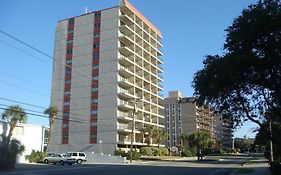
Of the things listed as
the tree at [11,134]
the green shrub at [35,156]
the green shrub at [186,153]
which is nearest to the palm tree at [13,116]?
the tree at [11,134]

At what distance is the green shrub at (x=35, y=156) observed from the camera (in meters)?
60.8

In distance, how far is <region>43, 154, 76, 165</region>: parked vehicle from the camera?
57.6m

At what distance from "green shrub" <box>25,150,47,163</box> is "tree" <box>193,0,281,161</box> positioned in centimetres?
4332

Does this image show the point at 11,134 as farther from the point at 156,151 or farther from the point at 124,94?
the point at 156,151

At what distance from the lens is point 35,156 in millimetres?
61375

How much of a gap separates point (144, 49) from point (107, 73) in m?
18.5

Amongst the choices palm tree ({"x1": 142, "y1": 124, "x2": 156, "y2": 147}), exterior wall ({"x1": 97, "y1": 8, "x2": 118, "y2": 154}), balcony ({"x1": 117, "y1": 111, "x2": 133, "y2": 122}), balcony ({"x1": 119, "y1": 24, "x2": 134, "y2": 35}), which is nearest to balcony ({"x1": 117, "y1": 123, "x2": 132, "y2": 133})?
exterior wall ({"x1": 97, "y1": 8, "x2": 118, "y2": 154})

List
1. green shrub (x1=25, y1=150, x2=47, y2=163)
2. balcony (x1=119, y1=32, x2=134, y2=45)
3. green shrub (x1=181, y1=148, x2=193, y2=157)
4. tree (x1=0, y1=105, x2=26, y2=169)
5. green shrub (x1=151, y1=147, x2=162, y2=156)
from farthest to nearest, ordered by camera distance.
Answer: green shrub (x1=181, y1=148, x2=193, y2=157), balcony (x1=119, y1=32, x2=134, y2=45), green shrub (x1=151, y1=147, x2=162, y2=156), green shrub (x1=25, y1=150, x2=47, y2=163), tree (x1=0, y1=105, x2=26, y2=169)

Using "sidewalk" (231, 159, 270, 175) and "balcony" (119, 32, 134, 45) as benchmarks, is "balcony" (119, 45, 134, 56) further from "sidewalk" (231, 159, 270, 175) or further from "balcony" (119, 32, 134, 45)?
"sidewalk" (231, 159, 270, 175)

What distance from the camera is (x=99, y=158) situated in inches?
2835

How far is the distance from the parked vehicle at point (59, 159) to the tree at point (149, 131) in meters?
38.4

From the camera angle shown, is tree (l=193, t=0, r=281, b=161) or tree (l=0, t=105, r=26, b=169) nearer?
tree (l=193, t=0, r=281, b=161)

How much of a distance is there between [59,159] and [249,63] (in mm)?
43807

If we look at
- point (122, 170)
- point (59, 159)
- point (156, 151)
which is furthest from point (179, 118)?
point (122, 170)
